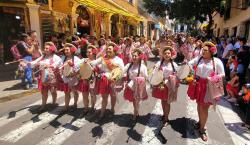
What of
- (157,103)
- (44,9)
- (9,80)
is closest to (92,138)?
(157,103)

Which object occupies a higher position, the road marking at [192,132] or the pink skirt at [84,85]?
the pink skirt at [84,85]

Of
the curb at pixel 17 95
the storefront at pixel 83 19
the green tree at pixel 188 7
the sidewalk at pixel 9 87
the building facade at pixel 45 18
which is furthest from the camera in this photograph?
the green tree at pixel 188 7

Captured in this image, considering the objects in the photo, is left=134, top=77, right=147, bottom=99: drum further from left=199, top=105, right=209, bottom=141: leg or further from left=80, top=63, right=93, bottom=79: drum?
left=199, top=105, right=209, bottom=141: leg

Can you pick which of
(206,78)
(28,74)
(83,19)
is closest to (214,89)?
(206,78)

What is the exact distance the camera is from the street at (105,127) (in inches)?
221


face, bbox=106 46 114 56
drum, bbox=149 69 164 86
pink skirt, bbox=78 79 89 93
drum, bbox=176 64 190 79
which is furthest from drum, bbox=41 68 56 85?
drum, bbox=176 64 190 79

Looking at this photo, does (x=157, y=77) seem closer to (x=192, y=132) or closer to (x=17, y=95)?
(x=192, y=132)

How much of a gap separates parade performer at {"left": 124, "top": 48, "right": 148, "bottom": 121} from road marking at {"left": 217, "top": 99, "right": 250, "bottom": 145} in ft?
7.06

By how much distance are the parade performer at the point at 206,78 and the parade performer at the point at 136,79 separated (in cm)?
115

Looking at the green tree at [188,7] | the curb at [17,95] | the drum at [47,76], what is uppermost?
the green tree at [188,7]

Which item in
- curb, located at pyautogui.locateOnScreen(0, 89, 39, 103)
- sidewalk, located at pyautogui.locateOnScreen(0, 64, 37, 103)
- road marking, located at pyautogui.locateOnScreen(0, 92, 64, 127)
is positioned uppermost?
sidewalk, located at pyautogui.locateOnScreen(0, 64, 37, 103)

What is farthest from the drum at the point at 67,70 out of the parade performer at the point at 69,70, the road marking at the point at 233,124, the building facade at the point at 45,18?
the building facade at the point at 45,18

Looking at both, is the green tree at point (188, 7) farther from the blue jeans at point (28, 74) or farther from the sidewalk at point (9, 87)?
the blue jeans at point (28, 74)

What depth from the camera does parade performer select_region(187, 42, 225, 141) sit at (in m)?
5.53
